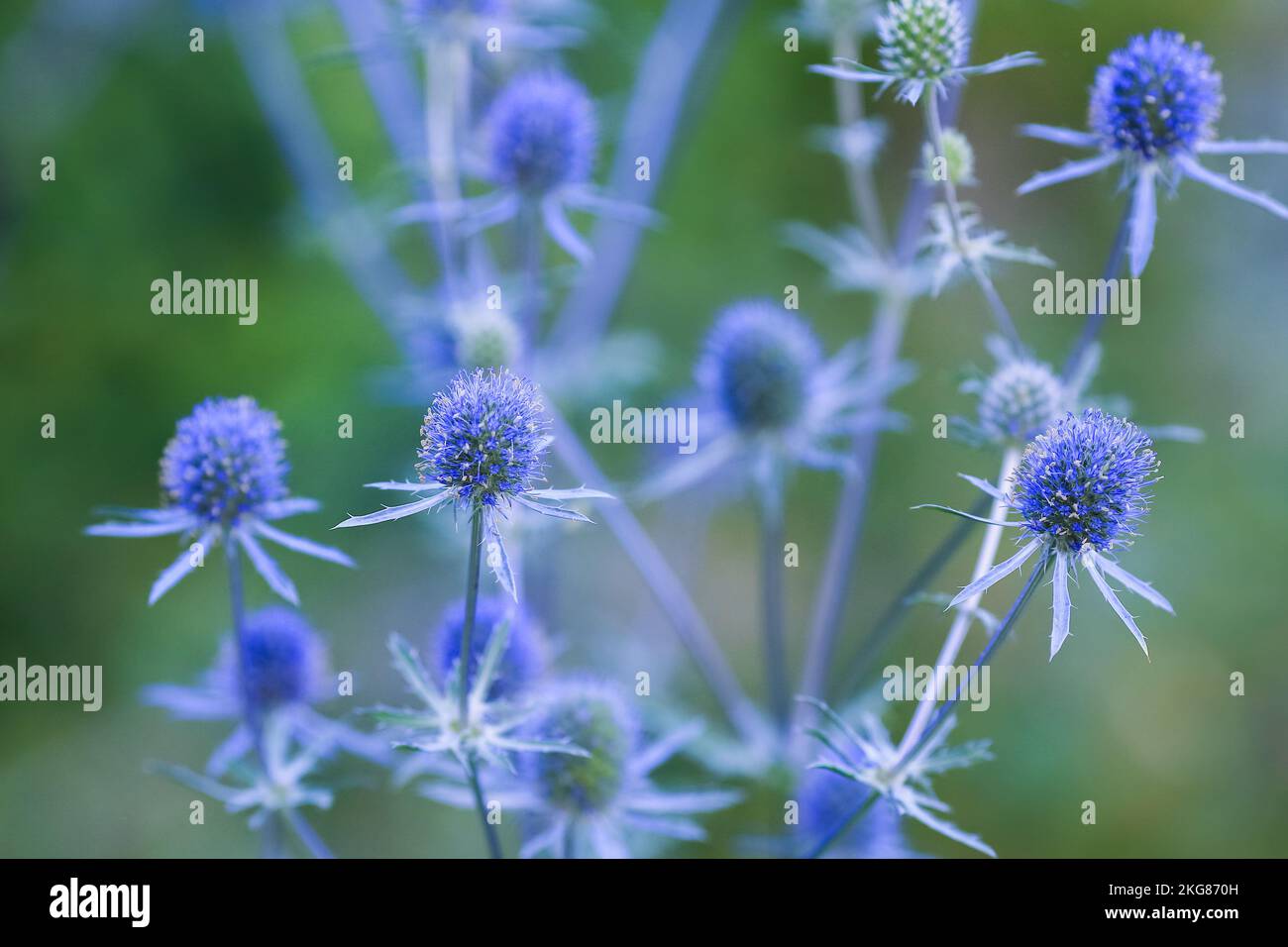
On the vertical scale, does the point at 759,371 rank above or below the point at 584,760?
above

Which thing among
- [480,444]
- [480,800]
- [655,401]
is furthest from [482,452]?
[655,401]

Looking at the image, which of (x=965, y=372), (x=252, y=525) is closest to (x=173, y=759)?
(x=252, y=525)

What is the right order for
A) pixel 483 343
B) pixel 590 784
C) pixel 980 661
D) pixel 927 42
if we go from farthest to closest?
pixel 483 343, pixel 590 784, pixel 927 42, pixel 980 661

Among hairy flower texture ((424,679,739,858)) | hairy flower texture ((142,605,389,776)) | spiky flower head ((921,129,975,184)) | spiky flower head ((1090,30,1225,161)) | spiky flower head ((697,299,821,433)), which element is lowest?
hairy flower texture ((424,679,739,858))

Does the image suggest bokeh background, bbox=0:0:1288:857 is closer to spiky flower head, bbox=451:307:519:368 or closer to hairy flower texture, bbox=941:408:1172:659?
spiky flower head, bbox=451:307:519:368


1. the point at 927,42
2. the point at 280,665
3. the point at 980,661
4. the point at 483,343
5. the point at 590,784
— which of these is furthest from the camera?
the point at 483,343

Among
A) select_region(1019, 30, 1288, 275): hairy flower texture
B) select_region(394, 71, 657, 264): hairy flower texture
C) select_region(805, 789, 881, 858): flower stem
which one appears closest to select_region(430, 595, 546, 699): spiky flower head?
select_region(805, 789, 881, 858): flower stem

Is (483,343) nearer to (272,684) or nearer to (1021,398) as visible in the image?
(272,684)

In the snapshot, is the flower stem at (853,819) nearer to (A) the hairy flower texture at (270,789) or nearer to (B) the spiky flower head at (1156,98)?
(A) the hairy flower texture at (270,789)
